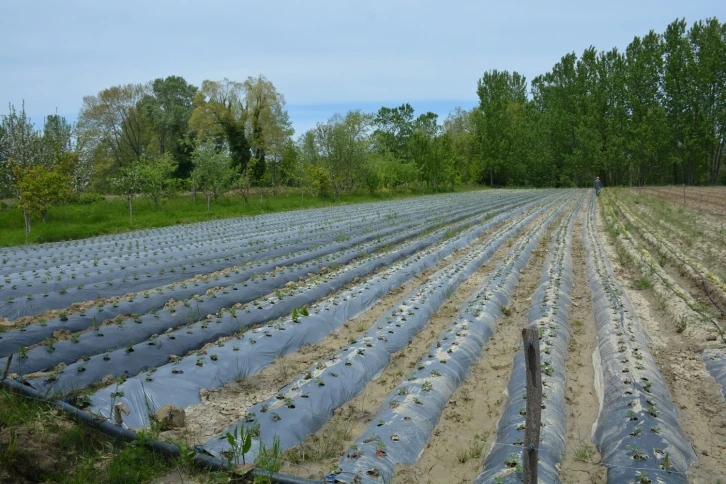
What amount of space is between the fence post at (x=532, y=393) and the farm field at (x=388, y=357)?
608 mm

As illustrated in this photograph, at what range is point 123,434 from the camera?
11.6ft

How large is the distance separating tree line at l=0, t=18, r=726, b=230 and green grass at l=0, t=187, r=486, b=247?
1.26 metres

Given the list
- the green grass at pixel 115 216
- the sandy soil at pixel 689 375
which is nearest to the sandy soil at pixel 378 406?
the sandy soil at pixel 689 375

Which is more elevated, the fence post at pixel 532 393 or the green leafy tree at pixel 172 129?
the green leafy tree at pixel 172 129

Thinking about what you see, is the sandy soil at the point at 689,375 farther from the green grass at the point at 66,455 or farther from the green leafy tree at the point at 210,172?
the green leafy tree at the point at 210,172

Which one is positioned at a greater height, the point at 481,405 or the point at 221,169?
the point at 221,169

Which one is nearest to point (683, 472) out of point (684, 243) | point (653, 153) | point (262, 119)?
point (684, 243)

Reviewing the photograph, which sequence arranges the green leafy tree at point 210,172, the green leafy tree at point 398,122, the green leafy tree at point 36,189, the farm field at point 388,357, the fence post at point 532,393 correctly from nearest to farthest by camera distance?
1. the fence post at point 532,393
2. the farm field at point 388,357
3. the green leafy tree at point 36,189
4. the green leafy tree at point 210,172
5. the green leafy tree at point 398,122

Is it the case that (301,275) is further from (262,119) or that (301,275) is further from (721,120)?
(721,120)

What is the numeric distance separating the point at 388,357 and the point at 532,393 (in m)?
3.20

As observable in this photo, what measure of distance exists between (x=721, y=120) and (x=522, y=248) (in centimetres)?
4267

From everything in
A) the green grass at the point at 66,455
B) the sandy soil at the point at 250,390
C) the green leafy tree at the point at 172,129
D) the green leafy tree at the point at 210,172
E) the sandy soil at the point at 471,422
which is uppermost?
the green leafy tree at the point at 172,129

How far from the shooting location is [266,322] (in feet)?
22.2

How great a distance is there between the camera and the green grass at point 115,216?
1728 cm
